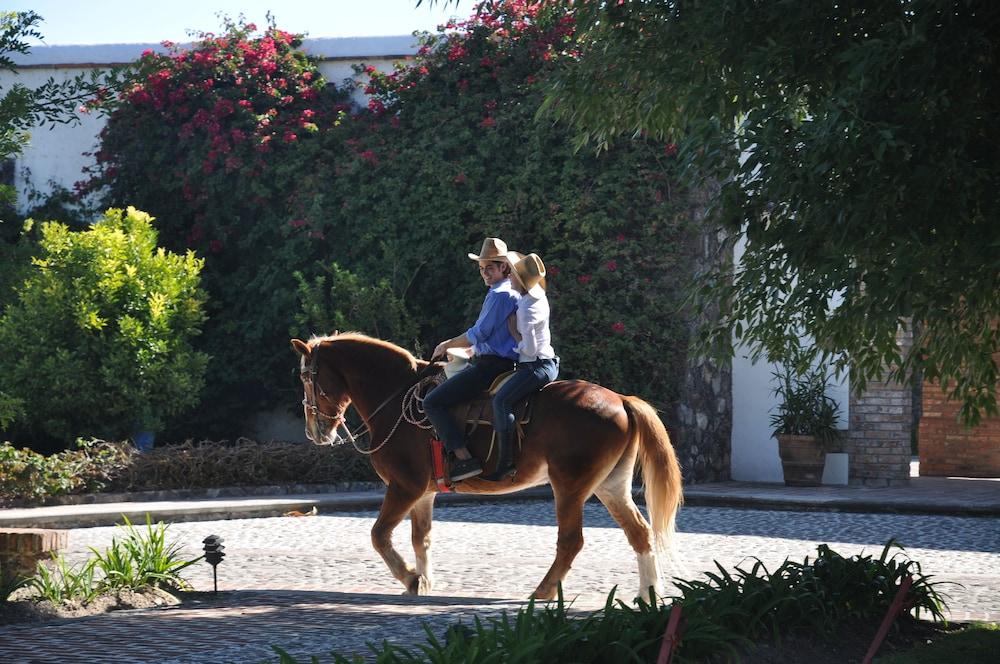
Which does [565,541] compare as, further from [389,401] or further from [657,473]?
[389,401]

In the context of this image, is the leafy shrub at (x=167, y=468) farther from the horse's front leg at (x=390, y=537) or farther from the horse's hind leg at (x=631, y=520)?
the horse's hind leg at (x=631, y=520)

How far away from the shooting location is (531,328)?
901 centimetres

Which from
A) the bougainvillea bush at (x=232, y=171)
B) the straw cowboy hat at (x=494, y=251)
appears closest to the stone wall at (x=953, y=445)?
the bougainvillea bush at (x=232, y=171)

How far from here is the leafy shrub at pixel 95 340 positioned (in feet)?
56.8

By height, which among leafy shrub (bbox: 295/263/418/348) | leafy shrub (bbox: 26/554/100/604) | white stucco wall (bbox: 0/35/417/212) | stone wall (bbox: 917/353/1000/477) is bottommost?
stone wall (bbox: 917/353/1000/477)

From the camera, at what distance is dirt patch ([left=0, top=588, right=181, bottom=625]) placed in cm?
820

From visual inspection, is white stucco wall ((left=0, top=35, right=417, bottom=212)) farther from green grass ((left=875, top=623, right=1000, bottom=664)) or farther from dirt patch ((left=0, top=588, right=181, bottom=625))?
green grass ((left=875, top=623, right=1000, bottom=664))

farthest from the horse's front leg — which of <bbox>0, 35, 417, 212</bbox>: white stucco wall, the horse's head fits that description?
<bbox>0, 35, 417, 212</bbox>: white stucco wall

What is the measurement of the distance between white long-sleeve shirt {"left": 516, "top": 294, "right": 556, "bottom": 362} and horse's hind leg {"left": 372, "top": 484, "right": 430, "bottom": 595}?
129 centimetres

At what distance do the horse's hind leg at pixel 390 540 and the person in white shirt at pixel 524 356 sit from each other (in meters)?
0.69

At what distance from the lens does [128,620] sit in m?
7.91

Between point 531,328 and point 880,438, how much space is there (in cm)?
1030

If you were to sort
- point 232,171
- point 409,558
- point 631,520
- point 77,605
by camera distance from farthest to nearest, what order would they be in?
point 232,171
point 409,558
point 631,520
point 77,605

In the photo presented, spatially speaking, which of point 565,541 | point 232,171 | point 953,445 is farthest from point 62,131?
point 565,541
